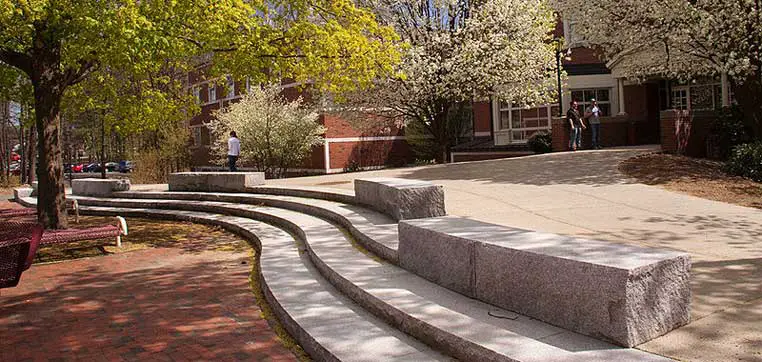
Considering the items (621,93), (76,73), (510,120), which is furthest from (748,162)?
(510,120)

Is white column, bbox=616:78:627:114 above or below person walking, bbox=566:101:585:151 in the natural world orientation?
above

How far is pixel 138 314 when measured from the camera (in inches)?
229

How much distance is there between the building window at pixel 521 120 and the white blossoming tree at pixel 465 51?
4.64 m

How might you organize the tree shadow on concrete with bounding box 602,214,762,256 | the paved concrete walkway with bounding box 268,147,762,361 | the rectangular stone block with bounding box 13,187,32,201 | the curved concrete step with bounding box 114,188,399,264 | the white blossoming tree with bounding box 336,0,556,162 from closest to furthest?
1. the paved concrete walkway with bounding box 268,147,762,361
2. the tree shadow on concrete with bounding box 602,214,762,256
3. the curved concrete step with bounding box 114,188,399,264
4. the rectangular stone block with bounding box 13,187,32,201
5. the white blossoming tree with bounding box 336,0,556,162

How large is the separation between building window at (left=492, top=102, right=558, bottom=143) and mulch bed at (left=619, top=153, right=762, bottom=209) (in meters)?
13.0

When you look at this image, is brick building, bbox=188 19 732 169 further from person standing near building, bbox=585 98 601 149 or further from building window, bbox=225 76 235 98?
building window, bbox=225 76 235 98

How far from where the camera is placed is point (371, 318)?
16.0 ft

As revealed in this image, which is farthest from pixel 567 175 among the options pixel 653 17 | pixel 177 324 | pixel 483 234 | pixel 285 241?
pixel 177 324

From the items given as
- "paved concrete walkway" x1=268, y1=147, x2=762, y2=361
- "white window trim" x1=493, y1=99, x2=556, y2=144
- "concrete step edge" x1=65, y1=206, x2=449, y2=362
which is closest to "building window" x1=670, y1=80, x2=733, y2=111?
"white window trim" x1=493, y1=99, x2=556, y2=144

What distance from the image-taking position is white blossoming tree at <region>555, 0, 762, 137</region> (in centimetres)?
1498

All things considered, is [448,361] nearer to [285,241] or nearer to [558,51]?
[285,241]

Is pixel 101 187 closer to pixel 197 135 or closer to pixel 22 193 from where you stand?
pixel 22 193

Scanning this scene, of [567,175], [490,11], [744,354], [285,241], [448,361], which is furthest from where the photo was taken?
[490,11]

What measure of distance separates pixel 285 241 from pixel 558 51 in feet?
69.4
